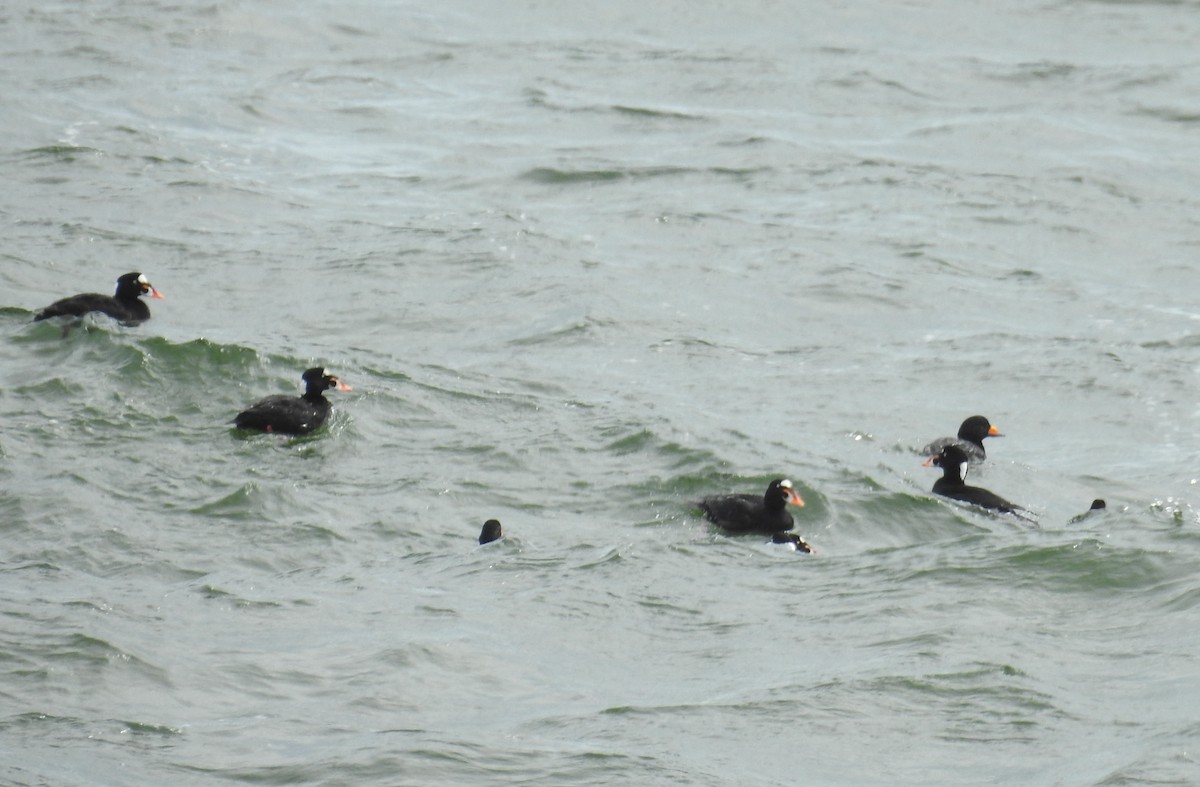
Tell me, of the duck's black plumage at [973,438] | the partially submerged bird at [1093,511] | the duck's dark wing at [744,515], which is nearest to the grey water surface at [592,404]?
the duck's dark wing at [744,515]

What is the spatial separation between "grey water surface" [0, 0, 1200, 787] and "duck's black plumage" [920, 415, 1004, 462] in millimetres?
256

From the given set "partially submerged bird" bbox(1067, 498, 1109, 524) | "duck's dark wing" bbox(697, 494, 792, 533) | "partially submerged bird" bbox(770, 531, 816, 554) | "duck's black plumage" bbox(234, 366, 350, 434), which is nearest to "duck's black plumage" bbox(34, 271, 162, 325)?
"duck's black plumage" bbox(234, 366, 350, 434)

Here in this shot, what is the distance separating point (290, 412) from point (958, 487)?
16.4ft

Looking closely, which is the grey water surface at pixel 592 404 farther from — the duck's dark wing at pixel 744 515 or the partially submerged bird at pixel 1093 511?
the partially submerged bird at pixel 1093 511

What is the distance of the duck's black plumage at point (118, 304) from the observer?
15.8m

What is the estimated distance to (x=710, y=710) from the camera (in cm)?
934

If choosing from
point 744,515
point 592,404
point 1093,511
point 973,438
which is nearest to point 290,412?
point 592,404

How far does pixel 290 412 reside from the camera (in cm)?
1370

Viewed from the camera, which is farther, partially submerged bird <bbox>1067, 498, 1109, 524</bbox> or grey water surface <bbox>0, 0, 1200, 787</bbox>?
partially submerged bird <bbox>1067, 498, 1109, 524</bbox>

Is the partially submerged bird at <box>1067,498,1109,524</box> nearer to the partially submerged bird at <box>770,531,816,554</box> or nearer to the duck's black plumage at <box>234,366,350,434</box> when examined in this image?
the partially submerged bird at <box>770,531,816,554</box>

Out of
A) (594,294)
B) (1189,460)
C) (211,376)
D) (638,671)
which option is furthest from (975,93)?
(638,671)

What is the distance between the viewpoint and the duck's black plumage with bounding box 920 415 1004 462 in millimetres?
14703

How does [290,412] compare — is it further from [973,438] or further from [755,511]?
[973,438]

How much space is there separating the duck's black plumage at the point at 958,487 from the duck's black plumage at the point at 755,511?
1.55 m
